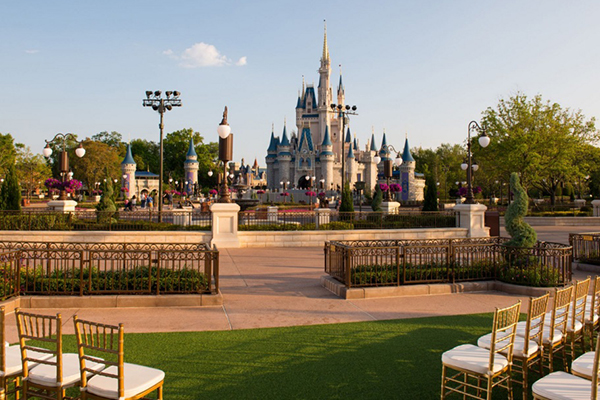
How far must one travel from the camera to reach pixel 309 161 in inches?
3875

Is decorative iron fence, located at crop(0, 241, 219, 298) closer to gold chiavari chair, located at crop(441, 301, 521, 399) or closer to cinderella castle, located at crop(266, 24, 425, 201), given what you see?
gold chiavari chair, located at crop(441, 301, 521, 399)

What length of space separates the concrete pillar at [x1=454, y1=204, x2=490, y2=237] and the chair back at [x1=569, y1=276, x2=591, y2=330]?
45.4 feet

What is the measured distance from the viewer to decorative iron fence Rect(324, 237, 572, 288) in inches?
363

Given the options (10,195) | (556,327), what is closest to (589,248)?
(556,327)

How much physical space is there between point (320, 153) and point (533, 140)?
62.1 meters

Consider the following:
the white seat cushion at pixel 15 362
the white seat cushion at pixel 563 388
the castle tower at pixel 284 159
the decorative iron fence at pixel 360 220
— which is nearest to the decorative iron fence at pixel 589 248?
the decorative iron fence at pixel 360 220

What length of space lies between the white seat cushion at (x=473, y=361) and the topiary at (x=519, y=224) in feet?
20.5

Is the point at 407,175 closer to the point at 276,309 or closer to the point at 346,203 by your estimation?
the point at 346,203

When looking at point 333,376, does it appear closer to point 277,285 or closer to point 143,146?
point 277,285

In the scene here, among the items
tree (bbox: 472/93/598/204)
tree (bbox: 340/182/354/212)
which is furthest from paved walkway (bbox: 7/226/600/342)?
tree (bbox: 472/93/598/204)

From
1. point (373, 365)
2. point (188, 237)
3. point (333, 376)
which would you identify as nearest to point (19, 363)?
point (333, 376)

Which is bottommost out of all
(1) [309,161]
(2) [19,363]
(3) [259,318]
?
(3) [259,318]

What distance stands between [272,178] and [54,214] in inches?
3457

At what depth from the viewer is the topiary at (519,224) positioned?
9883mm
